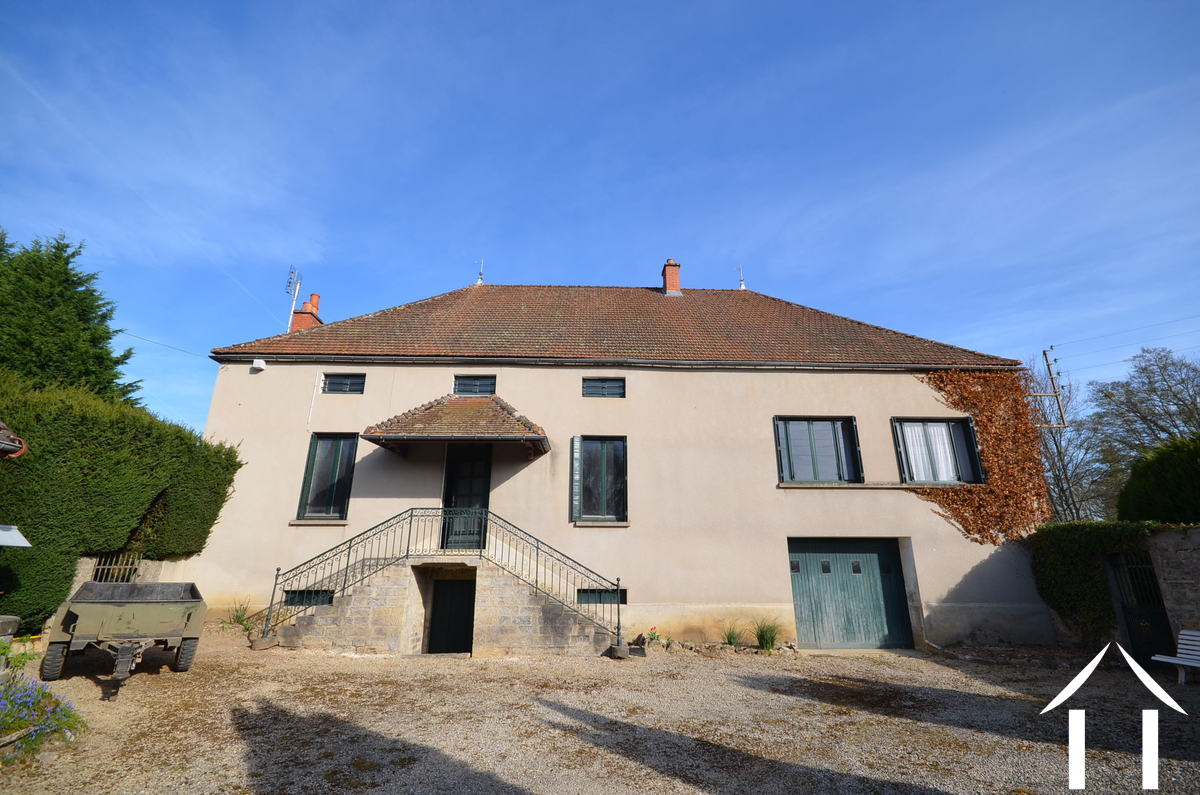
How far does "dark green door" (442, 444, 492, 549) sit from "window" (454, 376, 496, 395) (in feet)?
4.71

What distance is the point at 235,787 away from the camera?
174 inches

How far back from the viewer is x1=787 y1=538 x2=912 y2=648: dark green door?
11719 millimetres

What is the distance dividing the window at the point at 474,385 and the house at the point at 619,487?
0.05 m

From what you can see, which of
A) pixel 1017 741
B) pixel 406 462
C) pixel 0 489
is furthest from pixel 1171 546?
pixel 0 489

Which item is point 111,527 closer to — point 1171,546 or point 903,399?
point 903,399

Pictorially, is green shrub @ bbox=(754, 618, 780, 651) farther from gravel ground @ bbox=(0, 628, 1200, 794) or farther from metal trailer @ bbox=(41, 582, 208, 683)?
metal trailer @ bbox=(41, 582, 208, 683)

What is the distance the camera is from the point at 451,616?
11.9 metres

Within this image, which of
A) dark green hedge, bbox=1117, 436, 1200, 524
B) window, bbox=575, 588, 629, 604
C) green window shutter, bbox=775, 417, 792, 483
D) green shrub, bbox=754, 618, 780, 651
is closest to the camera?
dark green hedge, bbox=1117, 436, 1200, 524

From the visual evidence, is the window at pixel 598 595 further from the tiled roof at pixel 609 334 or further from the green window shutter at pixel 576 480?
the tiled roof at pixel 609 334

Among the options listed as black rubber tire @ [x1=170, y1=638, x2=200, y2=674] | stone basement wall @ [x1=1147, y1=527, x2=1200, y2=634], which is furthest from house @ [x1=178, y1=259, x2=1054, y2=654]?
stone basement wall @ [x1=1147, y1=527, x2=1200, y2=634]

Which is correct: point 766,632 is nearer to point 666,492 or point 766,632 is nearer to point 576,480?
point 666,492

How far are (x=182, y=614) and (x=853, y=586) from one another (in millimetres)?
12633

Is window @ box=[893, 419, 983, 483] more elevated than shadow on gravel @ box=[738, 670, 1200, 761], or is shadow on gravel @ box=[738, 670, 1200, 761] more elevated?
window @ box=[893, 419, 983, 483]

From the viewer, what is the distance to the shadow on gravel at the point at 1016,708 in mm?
5641
